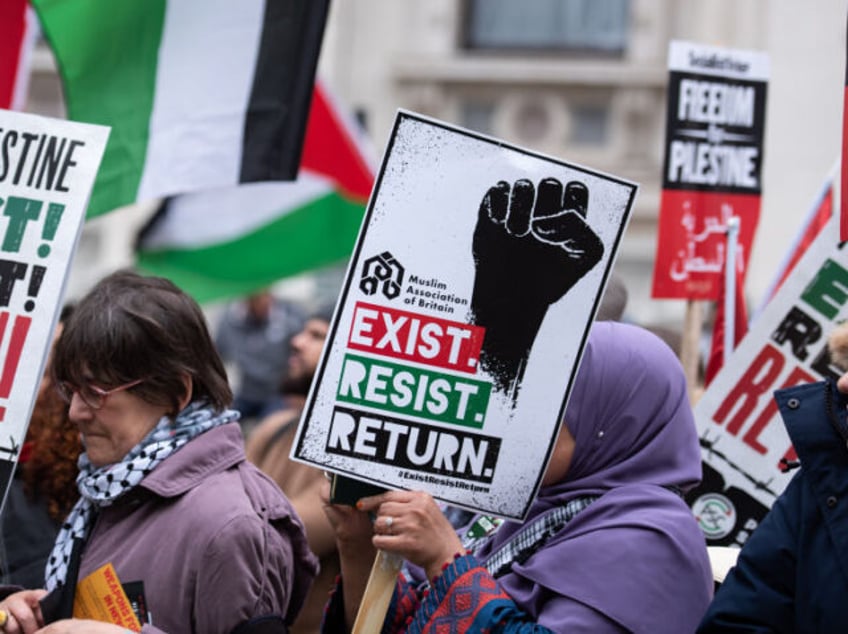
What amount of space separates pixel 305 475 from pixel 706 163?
149cm

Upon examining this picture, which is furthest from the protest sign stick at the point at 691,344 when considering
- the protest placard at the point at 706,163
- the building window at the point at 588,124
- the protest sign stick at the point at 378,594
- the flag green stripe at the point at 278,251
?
the building window at the point at 588,124

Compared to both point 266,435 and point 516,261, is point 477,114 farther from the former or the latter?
point 516,261

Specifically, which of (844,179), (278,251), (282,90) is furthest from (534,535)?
(278,251)

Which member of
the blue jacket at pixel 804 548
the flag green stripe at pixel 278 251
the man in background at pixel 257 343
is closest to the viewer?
the blue jacket at pixel 804 548

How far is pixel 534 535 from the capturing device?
2699mm

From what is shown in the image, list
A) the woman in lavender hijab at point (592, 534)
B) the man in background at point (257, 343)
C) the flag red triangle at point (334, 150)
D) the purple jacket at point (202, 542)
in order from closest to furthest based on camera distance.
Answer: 1. the woman in lavender hijab at point (592, 534)
2. the purple jacket at point (202, 542)
3. the flag red triangle at point (334, 150)
4. the man in background at point (257, 343)

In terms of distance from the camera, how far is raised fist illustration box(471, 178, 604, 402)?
101 inches

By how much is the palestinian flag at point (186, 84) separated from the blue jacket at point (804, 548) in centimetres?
216

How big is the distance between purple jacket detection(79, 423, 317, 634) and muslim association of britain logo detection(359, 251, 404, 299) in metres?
0.48

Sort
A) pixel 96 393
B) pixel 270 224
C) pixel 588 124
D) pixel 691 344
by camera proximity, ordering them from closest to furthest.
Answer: pixel 96 393, pixel 691 344, pixel 270 224, pixel 588 124

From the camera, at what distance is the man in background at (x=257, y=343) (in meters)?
9.88

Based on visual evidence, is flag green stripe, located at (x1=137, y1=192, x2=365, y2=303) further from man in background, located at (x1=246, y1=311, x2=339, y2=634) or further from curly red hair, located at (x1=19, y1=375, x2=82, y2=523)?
curly red hair, located at (x1=19, y1=375, x2=82, y2=523)

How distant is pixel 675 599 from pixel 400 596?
552mm

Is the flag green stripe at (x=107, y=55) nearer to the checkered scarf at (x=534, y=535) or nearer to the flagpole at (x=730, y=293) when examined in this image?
the flagpole at (x=730, y=293)
